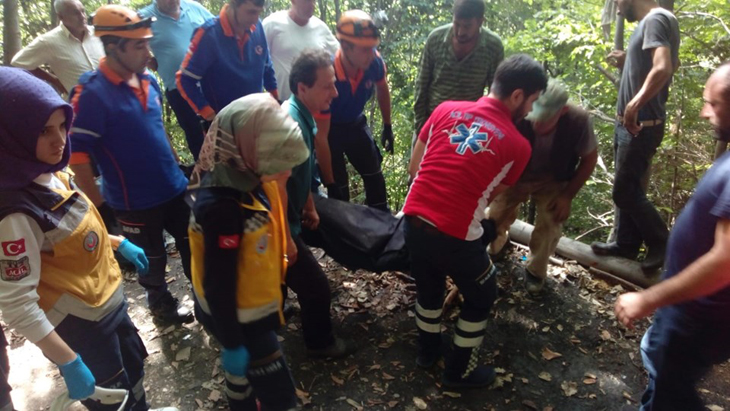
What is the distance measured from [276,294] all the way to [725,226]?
199 centimetres

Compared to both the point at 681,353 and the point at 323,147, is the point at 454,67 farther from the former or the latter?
the point at 681,353

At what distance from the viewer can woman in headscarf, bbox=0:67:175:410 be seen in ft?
5.82

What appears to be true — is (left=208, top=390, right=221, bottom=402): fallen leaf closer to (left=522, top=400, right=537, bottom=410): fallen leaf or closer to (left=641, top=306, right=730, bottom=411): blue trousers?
(left=522, top=400, right=537, bottom=410): fallen leaf

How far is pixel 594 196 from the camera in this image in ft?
28.7

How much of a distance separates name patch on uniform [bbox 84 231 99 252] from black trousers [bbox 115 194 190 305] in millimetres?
1333

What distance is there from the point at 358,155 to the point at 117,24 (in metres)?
2.50

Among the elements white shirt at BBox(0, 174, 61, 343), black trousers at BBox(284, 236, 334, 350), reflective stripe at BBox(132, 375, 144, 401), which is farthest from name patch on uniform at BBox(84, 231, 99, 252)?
black trousers at BBox(284, 236, 334, 350)

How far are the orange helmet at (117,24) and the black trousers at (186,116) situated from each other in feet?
5.13

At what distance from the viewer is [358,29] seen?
400 cm

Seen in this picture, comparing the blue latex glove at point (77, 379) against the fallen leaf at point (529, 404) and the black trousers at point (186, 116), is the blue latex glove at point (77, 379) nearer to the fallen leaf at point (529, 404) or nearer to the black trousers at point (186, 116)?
the fallen leaf at point (529, 404)

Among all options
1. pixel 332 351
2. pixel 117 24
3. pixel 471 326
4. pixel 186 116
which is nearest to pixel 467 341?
pixel 471 326

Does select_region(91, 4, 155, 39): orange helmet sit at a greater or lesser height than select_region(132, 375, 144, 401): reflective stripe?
greater

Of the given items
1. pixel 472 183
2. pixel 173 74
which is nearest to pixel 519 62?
pixel 472 183

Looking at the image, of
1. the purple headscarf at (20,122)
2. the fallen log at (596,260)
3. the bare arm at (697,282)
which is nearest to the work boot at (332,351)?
the bare arm at (697,282)
